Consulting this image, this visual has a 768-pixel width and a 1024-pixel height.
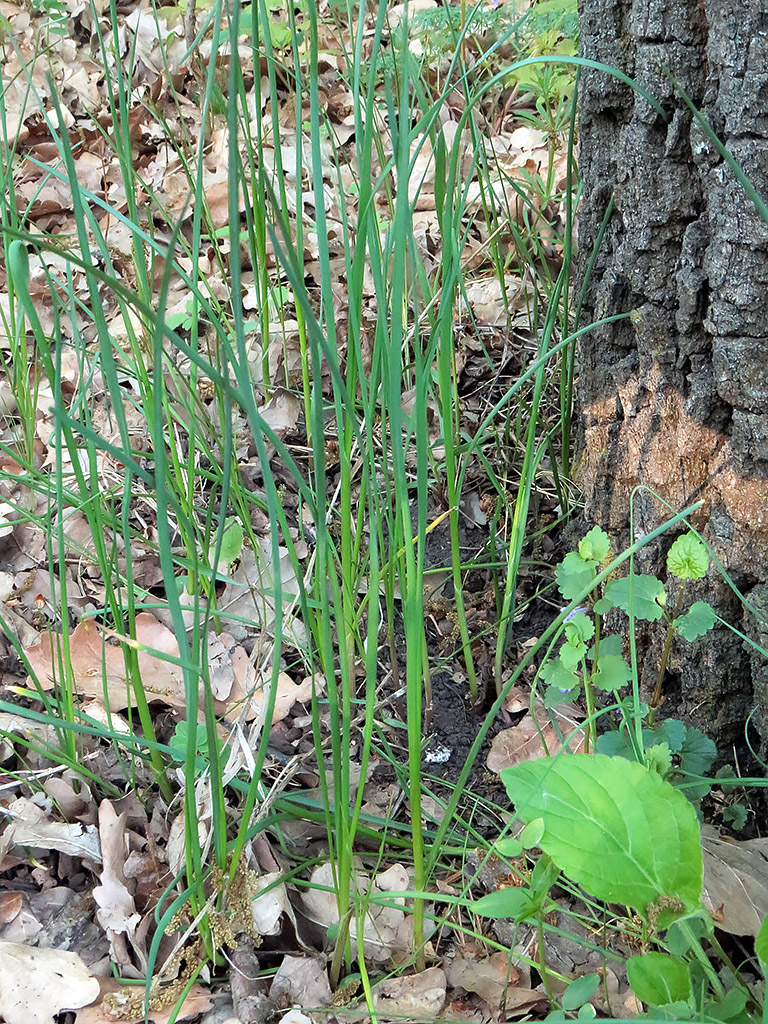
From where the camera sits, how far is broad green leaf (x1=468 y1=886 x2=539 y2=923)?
77cm

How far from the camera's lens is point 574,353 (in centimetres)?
131

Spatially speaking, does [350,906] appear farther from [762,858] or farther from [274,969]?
[762,858]

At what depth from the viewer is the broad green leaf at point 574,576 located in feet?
3.08

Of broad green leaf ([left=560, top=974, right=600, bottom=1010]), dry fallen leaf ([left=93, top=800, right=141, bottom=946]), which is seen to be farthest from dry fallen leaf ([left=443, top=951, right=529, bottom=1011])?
dry fallen leaf ([left=93, top=800, right=141, bottom=946])

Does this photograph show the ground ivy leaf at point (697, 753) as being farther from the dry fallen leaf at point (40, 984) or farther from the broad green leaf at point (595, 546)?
the dry fallen leaf at point (40, 984)

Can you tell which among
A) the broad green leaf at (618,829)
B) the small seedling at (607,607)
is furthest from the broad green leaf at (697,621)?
the broad green leaf at (618,829)

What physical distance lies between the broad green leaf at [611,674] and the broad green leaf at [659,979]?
27 centimetres

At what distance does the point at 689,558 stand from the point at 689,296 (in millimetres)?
334

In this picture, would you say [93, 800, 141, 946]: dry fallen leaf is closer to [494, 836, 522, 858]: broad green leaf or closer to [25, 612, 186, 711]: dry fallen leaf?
[25, 612, 186, 711]: dry fallen leaf

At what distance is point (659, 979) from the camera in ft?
2.42

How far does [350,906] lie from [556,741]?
408mm

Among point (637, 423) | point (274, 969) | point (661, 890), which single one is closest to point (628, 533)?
point (637, 423)

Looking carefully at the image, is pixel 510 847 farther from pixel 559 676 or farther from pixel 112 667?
pixel 112 667

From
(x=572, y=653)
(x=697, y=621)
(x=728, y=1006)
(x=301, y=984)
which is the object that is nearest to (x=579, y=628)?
(x=572, y=653)
